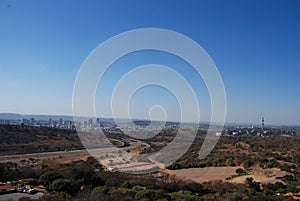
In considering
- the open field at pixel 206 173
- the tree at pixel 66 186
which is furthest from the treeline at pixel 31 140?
the tree at pixel 66 186

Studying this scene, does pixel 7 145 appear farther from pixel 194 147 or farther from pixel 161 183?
pixel 161 183

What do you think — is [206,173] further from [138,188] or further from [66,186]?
[66,186]

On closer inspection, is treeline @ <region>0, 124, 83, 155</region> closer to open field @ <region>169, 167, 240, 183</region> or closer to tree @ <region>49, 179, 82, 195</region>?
open field @ <region>169, 167, 240, 183</region>

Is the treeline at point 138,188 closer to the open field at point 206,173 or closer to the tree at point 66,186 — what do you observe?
the tree at point 66,186

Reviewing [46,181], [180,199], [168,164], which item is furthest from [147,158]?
[180,199]

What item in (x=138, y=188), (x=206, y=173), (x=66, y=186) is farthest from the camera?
(x=206, y=173)

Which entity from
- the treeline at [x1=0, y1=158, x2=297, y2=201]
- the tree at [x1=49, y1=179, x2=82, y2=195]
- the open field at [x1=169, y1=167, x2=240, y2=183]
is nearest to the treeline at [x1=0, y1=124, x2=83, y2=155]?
the open field at [x1=169, y1=167, x2=240, y2=183]

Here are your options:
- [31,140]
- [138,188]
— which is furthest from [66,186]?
[31,140]
